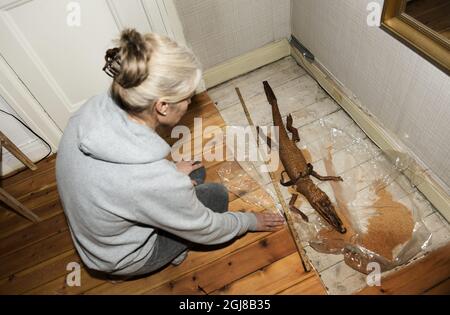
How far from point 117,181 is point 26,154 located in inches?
65.5

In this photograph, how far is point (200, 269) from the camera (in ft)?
5.15

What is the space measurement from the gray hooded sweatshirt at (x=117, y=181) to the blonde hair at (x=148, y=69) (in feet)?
0.29

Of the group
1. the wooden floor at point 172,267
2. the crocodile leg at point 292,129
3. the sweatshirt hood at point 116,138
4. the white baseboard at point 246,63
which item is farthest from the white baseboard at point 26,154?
the crocodile leg at point 292,129

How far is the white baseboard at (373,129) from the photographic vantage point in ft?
4.86

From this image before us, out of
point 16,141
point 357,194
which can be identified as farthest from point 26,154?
point 357,194

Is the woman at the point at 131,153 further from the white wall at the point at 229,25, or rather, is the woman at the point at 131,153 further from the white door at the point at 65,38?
the white wall at the point at 229,25

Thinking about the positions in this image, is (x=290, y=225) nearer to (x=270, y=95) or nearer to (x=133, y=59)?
(x=270, y=95)

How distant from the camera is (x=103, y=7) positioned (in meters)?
1.75

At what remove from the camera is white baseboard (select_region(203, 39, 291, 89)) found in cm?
234

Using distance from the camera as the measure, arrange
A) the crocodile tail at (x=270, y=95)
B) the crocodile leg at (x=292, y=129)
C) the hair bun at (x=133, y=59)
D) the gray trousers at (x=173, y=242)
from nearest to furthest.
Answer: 1. the hair bun at (x=133, y=59)
2. the gray trousers at (x=173, y=242)
3. the crocodile leg at (x=292, y=129)
4. the crocodile tail at (x=270, y=95)

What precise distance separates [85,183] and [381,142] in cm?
155

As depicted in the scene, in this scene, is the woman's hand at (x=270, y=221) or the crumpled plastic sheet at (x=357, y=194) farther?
the woman's hand at (x=270, y=221)
